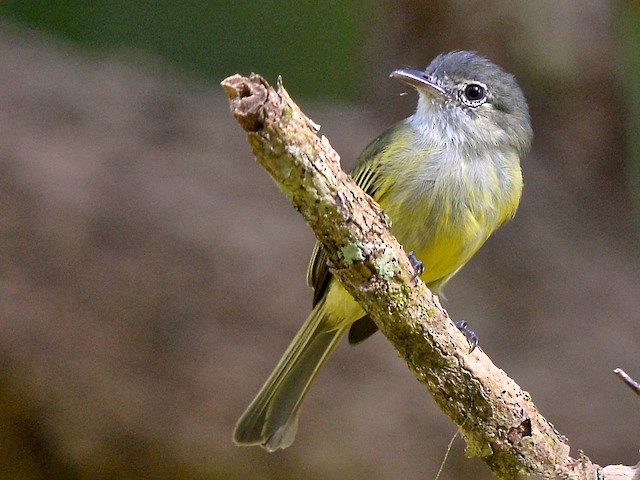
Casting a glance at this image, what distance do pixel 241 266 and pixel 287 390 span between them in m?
2.04

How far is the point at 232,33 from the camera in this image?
747 centimetres

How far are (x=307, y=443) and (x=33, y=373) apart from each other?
1.81 m

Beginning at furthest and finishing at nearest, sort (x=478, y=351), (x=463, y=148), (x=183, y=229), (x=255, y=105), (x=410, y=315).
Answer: (x=183, y=229)
(x=463, y=148)
(x=478, y=351)
(x=410, y=315)
(x=255, y=105)

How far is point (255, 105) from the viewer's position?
216cm

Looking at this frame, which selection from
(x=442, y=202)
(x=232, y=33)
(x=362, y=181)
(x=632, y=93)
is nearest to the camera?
(x=442, y=202)

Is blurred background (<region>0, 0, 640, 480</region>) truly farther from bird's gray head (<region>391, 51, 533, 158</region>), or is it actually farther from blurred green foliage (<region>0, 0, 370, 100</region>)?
bird's gray head (<region>391, 51, 533, 158</region>)

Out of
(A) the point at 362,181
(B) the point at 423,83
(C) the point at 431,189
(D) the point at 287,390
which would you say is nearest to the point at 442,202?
(C) the point at 431,189

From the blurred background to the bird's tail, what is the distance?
1670 millimetres

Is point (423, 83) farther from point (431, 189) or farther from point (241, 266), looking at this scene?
point (241, 266)

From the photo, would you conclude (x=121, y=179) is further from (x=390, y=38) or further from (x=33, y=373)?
(x=390, y=38)

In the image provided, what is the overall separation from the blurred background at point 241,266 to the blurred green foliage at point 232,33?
34 centimetres

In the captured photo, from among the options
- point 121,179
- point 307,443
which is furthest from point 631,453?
point 121,179

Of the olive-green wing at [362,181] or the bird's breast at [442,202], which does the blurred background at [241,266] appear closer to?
the olive-green wing at [362,181]

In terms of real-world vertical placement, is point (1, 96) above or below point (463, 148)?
below
